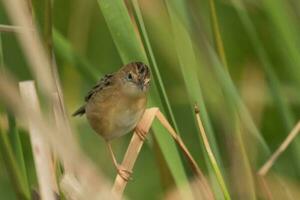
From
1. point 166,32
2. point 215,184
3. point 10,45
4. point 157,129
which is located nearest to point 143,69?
point 157,129

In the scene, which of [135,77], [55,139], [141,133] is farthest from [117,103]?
[55,139]

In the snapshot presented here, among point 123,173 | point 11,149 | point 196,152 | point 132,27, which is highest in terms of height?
point 132,27

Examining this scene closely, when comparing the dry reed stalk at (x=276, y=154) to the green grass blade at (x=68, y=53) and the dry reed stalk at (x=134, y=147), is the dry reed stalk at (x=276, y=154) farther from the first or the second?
the green grass blade at (x=68, y=53)

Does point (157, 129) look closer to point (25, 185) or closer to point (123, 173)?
point (123, 173)

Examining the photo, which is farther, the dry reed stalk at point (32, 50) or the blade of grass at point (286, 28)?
the blade of grass at point (286, 28)

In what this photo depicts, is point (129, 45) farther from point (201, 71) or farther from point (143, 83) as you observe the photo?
point (201, 71)

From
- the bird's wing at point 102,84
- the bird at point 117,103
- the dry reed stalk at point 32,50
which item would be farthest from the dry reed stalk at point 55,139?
the bird's wing at point 102,84
